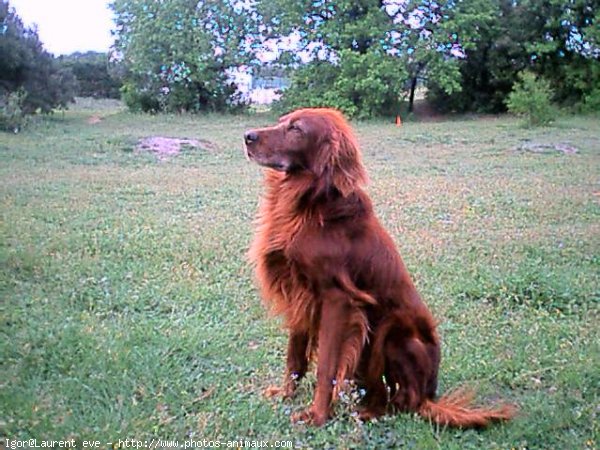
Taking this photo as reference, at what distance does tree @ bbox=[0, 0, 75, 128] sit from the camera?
18062 mm

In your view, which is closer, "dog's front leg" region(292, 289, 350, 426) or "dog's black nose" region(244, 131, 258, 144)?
"dog's front leg" region(292, 289, 350, 426)

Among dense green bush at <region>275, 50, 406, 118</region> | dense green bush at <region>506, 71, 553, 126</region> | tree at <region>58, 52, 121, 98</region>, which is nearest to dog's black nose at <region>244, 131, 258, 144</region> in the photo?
dense green bush at <region>506, 71, 553, 126</region>

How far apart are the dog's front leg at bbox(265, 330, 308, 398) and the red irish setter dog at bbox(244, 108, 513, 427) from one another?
0.63ft

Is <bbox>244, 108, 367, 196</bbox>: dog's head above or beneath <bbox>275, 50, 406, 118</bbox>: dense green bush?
beneath

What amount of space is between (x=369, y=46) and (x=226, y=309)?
20.9 metres

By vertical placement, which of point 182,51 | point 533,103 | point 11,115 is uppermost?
point 182,51

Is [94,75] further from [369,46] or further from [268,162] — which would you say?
[268,162]

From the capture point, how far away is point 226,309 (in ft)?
14.1

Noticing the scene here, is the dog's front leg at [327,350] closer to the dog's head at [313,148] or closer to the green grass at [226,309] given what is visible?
the green grass at [226,309]

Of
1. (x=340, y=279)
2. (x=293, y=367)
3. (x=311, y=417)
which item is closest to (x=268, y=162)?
(x=340, y=279)

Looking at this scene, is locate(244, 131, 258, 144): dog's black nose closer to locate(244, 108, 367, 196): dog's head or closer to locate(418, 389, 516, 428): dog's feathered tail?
locate(244, 108, 367, 196): dog's head

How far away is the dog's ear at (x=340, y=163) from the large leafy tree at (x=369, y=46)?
1993cm

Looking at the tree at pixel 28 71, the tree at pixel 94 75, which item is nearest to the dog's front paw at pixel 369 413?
the tree at pixel 28 71

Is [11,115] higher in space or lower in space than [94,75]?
lower
